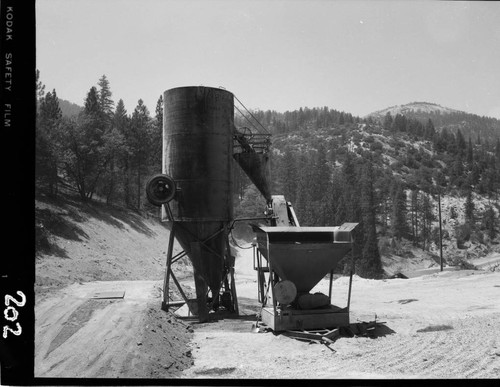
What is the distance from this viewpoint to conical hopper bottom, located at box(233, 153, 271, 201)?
19484mm

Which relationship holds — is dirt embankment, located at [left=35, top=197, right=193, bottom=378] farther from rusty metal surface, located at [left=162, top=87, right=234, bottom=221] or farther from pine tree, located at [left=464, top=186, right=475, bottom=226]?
pine tree, located at [left=464, top=186, right=475, bottom=226]

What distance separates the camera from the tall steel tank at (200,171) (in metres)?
17.0

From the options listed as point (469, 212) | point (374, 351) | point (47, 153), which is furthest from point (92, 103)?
point (469, 212)

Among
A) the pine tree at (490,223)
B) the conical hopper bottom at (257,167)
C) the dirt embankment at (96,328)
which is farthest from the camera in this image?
the pine tree at (490,223)

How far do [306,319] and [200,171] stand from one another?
7.19 metres

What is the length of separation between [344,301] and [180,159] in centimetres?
1587

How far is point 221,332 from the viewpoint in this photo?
14750mm

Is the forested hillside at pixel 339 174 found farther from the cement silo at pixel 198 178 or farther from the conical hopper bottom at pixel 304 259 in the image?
the conical hopper bottom at pixel 304 259

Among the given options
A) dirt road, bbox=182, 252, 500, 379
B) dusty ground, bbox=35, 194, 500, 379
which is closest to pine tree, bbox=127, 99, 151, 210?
dusty ground, bbox=35, 194, 500, 379

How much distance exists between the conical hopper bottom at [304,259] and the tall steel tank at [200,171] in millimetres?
3665

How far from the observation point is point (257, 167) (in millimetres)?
19797

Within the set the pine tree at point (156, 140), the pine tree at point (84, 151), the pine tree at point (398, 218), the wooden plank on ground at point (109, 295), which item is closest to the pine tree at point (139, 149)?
the pine tree at point (156, 140)
